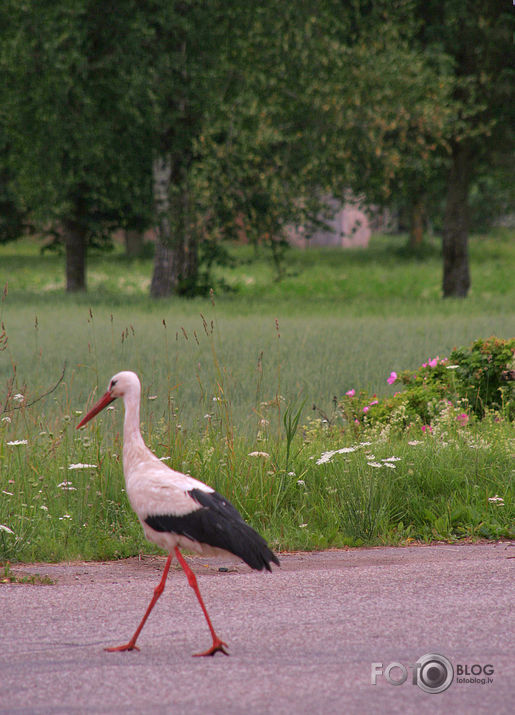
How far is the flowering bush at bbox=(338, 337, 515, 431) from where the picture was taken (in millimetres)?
10172

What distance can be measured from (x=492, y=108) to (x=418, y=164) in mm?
3249

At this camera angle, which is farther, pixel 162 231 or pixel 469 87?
pixel 162 231

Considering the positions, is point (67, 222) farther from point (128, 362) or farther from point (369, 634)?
point (369, 634)

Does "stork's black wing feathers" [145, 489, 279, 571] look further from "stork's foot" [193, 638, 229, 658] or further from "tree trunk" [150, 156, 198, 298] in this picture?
"tree trunk" [150, 156, 198, 298]

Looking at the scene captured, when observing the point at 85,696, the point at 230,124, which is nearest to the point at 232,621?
the point at 85,696

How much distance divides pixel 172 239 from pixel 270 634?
2040 cm

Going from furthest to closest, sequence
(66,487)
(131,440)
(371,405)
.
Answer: (371,405)
(66,487)
(131,440)

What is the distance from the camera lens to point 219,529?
15.6ft

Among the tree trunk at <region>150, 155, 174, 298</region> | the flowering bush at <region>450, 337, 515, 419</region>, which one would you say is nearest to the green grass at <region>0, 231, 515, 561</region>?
the flowering bush at <region>450, 337, 515, 419</region>

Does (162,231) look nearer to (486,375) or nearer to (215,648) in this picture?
(486,375)

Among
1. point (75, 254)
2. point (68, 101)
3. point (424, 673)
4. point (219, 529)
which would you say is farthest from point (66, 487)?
point (75, 254)

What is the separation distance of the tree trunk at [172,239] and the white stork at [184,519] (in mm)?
19277

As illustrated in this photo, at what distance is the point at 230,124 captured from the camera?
23938mm

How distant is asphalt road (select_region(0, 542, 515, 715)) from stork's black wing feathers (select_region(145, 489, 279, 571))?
20.0 inches
